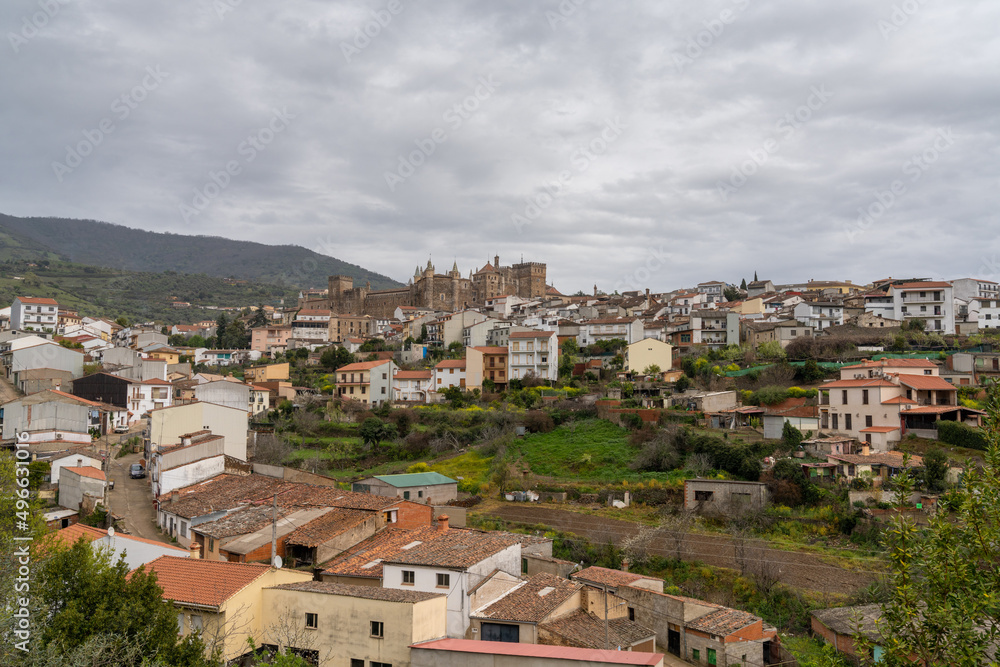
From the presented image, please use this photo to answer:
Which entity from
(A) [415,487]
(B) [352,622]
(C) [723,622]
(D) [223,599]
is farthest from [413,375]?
(B) [352,622]

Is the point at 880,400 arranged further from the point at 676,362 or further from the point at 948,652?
the point at 948,652

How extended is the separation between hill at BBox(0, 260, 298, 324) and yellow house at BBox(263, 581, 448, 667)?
3395 inches

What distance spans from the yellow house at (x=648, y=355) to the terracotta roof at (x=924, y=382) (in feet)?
58.7

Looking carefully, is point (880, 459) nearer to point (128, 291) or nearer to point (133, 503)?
point (133, 503)

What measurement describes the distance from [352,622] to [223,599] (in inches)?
101

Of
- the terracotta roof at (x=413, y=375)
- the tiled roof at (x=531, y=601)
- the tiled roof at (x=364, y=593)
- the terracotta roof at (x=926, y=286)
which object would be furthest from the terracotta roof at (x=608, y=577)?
the terracotta roof at (x=926, y=286)

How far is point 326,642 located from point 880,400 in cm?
2595

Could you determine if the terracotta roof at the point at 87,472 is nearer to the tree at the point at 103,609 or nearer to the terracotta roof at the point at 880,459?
the tree at the point at 103,609

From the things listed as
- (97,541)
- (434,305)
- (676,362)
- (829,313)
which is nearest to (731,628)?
(97,541)

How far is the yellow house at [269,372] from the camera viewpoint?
5888 centimetres

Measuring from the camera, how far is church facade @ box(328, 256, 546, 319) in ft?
325

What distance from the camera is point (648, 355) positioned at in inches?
1913

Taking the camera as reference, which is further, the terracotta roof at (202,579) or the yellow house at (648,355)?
the yellow house at (648,355)

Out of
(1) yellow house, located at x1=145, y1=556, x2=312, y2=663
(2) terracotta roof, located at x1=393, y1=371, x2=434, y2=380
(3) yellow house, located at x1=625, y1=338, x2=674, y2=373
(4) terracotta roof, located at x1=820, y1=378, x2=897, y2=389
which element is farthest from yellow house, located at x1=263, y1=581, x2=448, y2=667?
(2) terracotta roof, located at x1=393, y1=371, x2=434, y2=380
